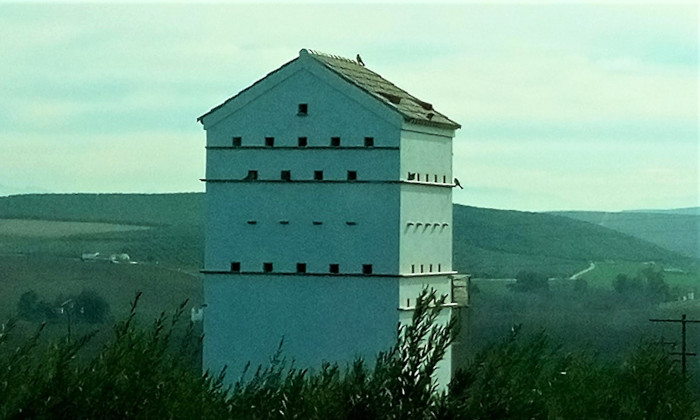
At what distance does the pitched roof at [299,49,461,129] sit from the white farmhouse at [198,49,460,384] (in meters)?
0.12

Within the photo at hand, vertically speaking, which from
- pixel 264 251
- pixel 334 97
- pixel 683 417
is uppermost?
pixel 334 97

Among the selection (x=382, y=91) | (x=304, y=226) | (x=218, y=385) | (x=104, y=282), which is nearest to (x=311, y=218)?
(x=304, y=226)

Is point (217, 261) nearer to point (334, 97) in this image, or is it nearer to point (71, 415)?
point (334, 97)

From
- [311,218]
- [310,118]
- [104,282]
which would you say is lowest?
[104,282]

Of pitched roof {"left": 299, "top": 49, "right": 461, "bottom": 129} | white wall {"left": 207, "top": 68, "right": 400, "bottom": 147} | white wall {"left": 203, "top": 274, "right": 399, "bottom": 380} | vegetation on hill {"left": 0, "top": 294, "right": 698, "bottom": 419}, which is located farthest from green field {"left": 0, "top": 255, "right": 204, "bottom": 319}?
vegetation on hill {"left": 0, "top": 294, "right": 698, "bottom": 419}

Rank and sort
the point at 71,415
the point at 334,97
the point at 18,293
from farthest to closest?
1. the point at 18,293
2. the point at 334,97
3. the point at 71,415

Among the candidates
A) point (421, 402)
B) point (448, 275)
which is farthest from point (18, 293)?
point (421, 402)

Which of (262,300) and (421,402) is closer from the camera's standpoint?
(421,402)

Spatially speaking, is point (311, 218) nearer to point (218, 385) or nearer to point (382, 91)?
point (382, 91)

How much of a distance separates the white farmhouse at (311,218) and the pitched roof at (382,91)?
9cm

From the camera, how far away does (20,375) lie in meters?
33.0

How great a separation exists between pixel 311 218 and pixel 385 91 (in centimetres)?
417

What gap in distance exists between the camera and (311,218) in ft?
170

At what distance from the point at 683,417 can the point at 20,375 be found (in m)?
18.3
